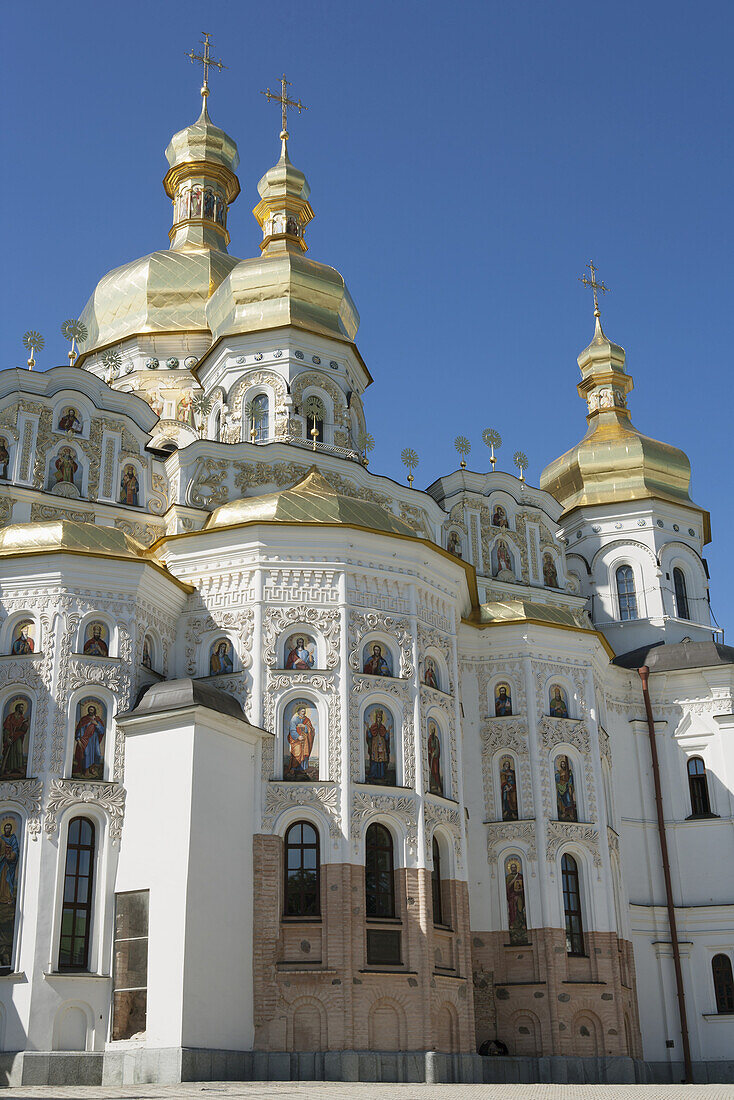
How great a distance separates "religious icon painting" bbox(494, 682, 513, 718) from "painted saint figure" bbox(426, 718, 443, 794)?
9.78ft

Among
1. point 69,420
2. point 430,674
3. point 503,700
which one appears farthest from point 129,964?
point 69,420

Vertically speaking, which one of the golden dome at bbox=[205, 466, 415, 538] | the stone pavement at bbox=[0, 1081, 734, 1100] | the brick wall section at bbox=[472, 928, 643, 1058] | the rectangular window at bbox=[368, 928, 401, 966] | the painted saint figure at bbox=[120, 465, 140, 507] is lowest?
the stone pavement at bbox=[0, 1081, 734, 1100]

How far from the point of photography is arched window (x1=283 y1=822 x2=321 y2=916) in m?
19.5

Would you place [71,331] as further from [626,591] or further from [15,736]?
[626,591]

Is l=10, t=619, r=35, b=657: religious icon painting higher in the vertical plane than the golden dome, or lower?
lower

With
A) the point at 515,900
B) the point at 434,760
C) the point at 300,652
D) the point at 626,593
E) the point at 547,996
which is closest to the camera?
the point at 300,652

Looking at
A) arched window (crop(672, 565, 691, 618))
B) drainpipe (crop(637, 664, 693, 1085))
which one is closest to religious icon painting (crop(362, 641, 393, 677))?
drainpipe (crop(637, 664, 693, 1085))

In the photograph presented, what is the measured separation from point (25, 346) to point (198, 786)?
11.4 m

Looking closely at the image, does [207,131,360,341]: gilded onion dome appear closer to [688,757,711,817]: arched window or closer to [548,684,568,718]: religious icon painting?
[548,684,568,718]: religious icon painting

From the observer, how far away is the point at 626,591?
3334cm

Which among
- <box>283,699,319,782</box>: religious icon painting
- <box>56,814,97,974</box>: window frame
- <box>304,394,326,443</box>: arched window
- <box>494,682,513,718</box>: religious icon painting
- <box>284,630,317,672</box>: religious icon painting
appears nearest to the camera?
<box>56,814,97,974</box>: window frame

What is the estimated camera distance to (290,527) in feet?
70.9

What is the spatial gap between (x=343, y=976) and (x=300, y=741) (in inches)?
148

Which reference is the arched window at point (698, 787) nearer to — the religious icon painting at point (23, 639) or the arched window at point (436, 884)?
the arched window at point (436, 884)
